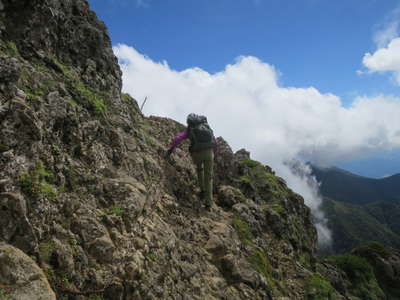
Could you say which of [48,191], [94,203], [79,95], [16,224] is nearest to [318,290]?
[94,203]

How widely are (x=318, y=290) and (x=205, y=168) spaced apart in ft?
25.9

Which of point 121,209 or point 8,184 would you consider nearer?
point 8,184

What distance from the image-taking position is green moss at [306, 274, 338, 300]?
13.0m

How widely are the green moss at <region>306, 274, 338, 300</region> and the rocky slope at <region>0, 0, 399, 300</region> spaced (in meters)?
0.06

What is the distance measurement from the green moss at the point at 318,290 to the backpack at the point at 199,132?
822 cm

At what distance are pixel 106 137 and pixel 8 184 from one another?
16.5 feet

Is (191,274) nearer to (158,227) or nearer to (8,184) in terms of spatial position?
(158,227)

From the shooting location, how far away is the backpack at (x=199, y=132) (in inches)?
518

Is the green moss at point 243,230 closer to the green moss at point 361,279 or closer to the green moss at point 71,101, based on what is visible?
the green moss at point 71,101

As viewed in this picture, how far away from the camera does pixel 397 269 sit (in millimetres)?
50500

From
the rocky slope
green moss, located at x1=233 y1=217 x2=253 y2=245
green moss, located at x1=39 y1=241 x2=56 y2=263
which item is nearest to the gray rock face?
the rocky slope

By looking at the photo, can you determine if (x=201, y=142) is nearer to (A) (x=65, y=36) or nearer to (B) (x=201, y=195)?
(B) (x=201, y=195)

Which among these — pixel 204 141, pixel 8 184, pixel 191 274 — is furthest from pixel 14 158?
pixel 204 141

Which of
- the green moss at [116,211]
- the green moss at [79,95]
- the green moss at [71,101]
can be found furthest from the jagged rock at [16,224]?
the green moss at [79,95]
